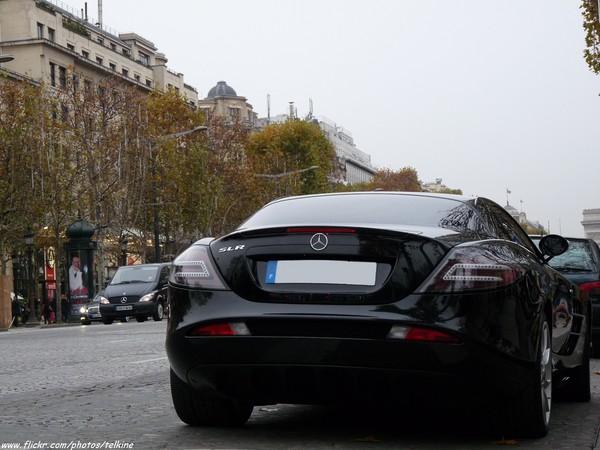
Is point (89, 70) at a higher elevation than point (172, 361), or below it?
higher

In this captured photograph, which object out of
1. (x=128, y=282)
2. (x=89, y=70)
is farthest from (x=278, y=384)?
(x=89, y=70)

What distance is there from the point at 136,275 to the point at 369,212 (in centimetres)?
3027

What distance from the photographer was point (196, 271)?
19.9 feet

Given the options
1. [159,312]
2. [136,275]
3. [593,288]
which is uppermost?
[593,288]

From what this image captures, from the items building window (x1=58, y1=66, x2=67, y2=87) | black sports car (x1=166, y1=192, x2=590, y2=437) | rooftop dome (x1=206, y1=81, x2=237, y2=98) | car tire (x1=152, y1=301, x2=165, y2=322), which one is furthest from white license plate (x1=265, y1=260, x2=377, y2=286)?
rooftop dome (x1=206, y1=81, x2=237, y2=98)

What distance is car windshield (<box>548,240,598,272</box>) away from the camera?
45.3 feet

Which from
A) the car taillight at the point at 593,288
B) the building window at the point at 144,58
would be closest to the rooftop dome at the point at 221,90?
the building window at the point at 144,58

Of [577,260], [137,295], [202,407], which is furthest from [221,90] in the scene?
[202,407]

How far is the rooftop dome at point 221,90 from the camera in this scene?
13788cm

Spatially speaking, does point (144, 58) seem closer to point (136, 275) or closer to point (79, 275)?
point (79, 275)

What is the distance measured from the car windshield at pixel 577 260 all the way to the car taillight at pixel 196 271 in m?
8.38

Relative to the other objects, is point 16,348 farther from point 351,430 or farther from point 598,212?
point 598,212

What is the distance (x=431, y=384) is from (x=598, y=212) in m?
198

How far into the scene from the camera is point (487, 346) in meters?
5.62
